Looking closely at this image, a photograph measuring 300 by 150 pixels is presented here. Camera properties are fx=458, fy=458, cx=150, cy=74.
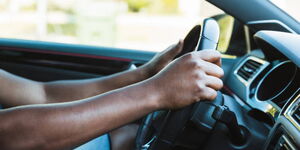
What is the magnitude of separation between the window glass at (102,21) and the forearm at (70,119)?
5143 millimetres

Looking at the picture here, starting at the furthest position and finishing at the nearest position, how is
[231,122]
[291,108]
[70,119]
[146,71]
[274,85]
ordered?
[146,71] → [274,85] → [231,122] → [291,108] → [70,119]

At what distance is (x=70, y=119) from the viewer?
3.60ft

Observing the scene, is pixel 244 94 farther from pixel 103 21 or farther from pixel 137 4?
pixel 137 4

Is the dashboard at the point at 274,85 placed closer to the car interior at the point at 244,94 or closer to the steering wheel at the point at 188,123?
the car interior at the point at 244,94

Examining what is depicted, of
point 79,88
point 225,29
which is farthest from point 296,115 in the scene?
point 225,29

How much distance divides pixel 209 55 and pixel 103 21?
5.29 metres

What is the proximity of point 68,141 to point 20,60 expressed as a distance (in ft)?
5.80

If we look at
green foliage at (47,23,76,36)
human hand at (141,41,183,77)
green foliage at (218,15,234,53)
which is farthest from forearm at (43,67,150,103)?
green foliage at (47,23,76,36)

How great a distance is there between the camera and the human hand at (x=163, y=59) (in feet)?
5.53

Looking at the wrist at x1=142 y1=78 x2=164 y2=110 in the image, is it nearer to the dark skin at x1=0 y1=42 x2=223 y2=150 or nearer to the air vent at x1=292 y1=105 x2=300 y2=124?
the dark skin at x1=0 y1=42 x2=223 y2=150

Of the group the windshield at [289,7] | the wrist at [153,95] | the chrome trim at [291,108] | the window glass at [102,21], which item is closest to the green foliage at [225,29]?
the windshield at [289,7]

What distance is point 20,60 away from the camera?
277cm

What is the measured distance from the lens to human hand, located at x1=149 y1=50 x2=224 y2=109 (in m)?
1.13

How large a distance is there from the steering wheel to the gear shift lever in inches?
0.8
